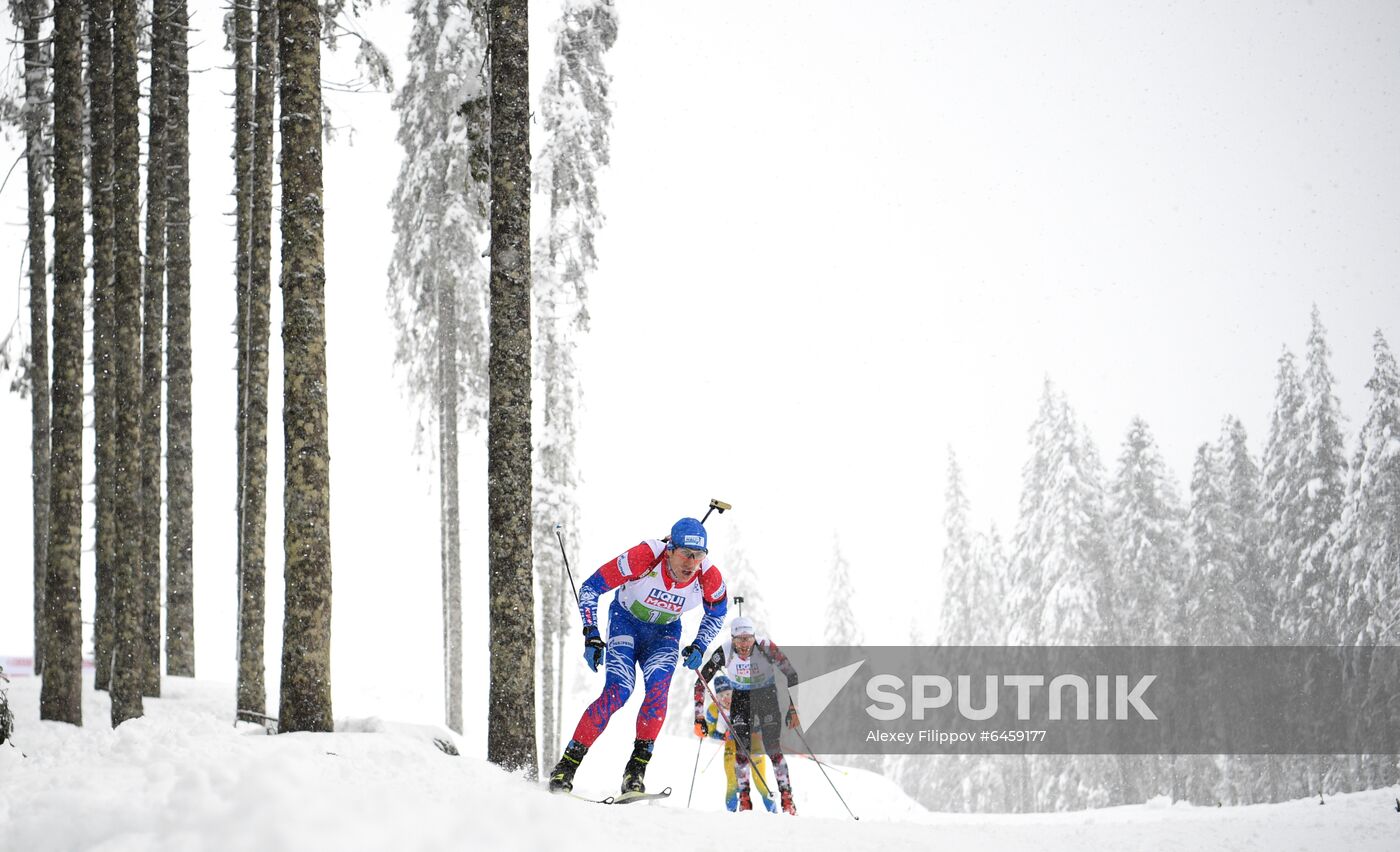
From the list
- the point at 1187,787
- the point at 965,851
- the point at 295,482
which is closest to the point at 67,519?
the point at 295,482

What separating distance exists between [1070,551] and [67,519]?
1215 inches

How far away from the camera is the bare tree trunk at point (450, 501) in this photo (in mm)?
21453

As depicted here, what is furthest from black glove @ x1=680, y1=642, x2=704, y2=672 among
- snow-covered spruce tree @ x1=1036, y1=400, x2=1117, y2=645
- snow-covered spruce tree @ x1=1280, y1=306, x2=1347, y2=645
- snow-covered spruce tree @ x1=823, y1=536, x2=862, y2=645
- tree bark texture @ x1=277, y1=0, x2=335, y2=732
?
snow-covered spruce tree @ x1=823, y1=536, x2=862, y2=645

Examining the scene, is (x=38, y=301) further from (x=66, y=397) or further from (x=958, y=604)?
(x=958, y=604)

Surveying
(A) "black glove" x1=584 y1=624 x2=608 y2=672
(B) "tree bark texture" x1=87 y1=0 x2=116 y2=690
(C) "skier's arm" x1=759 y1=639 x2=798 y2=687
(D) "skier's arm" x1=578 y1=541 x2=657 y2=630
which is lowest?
(C) "skier's arm" x1=759 y1=639 x2=798 y2=687

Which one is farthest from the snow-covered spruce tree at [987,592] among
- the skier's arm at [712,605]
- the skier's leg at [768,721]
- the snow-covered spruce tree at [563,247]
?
the skier's arm at [712,605]

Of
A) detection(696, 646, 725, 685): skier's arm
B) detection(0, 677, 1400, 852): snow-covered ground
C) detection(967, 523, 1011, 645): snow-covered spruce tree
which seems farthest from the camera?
detection(967, 523, 1011, 645): snow-covered spruce tree

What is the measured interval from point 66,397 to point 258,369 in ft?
7.43

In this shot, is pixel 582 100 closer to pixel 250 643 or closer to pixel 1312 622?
pixel 250 643

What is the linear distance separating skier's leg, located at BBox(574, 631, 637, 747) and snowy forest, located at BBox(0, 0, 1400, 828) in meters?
0.92

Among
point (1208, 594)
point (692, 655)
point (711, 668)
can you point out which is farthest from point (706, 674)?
point (1208, 594)

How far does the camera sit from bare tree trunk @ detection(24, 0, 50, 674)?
17000mm

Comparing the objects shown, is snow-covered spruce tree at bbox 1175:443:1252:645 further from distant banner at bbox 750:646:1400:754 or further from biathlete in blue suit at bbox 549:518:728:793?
biathlete in blue suit at bbox 549:518:728:793

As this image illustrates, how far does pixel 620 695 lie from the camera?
23.9 feet
